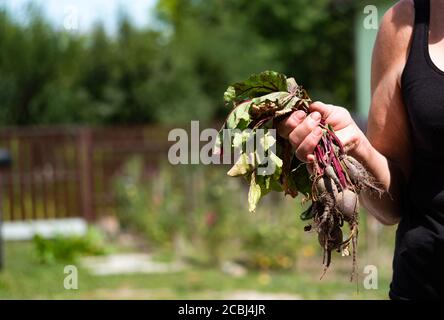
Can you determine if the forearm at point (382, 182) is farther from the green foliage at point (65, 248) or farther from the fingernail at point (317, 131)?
the green foliage at point (65, 248)

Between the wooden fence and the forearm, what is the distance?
1141 centimetres

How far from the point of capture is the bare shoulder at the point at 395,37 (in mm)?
2312

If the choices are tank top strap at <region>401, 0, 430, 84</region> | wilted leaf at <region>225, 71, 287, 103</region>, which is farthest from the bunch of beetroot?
tank top strap at <region>401, 0, 430, 84</region>

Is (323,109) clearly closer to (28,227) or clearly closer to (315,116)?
(315,116)

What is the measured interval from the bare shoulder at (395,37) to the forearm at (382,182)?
241 millimetres

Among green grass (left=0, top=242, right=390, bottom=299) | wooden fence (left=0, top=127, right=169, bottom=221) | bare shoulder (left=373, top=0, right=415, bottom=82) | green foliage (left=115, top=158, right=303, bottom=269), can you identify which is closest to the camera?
bare shoulder (left=373, top=0, right=415, bottom=82)

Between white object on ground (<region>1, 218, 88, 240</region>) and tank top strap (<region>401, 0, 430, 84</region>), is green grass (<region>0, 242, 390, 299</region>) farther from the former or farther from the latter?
tank top strap (<region>401, 0, 430, 84</region>)

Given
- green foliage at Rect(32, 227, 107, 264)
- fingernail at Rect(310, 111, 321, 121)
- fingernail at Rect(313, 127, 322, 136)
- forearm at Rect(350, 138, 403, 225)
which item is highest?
fingernail at Rect(310, 111, 321, 121)

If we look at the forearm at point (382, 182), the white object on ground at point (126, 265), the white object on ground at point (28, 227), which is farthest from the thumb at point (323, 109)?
the white object on ground at point (28, 227)

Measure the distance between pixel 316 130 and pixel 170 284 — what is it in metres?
6.64

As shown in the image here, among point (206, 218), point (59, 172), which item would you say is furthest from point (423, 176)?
point (59, 172)

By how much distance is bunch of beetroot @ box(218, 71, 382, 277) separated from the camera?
6.96ft
